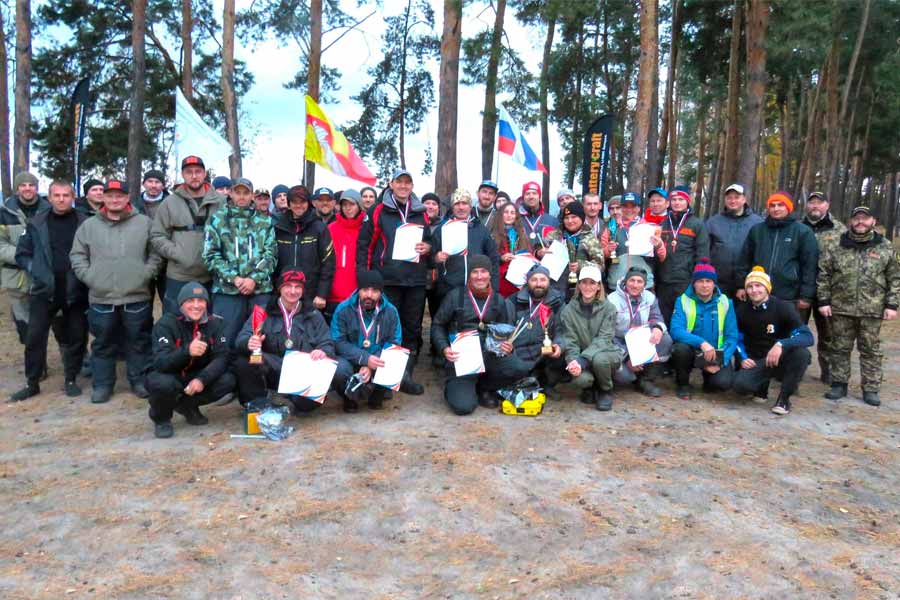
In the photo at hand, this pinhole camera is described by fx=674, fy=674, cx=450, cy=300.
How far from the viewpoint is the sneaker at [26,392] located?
6563 mm

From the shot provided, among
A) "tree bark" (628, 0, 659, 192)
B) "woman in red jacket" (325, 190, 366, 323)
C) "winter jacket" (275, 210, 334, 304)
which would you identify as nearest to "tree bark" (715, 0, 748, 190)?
"tree bark" (628, 0, 659, 192)

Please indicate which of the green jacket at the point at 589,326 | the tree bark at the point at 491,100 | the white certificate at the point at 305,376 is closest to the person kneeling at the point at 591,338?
the green jacket at the point at 589,326

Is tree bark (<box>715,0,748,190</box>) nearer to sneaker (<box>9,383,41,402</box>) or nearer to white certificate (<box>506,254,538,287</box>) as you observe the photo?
white certificate (<box>506,254,538,287</box>)

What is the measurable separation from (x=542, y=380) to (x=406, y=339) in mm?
1532

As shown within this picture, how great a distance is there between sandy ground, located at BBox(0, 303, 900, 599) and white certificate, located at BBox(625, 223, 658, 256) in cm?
168

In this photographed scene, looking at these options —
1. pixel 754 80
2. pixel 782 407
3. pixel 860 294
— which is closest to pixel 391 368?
pixel 782 407

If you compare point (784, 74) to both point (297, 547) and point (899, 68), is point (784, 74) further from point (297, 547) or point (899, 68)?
point (297, 547)

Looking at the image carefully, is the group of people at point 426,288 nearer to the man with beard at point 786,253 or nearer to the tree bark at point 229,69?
the man with beard at point 786,253

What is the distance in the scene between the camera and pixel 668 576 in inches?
135

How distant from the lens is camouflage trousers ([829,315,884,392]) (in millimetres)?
6650

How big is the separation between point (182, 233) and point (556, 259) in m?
3.70

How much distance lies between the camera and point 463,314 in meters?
6.48

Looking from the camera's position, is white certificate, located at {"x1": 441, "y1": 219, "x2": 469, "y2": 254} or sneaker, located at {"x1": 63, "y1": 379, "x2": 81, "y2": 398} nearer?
sneaker, located at {"x1": 63, "y1": 379, "x2": 81, "y2": 398}

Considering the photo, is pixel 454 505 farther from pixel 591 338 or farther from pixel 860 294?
pixel 860 294
